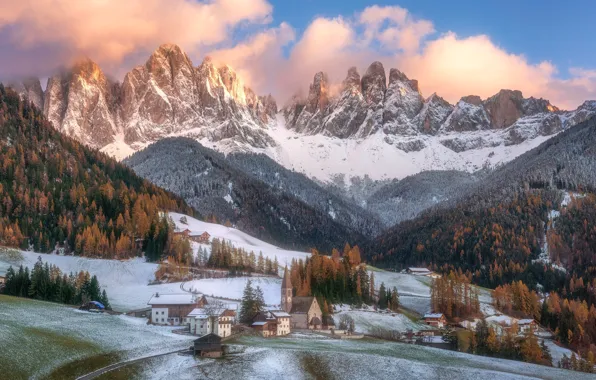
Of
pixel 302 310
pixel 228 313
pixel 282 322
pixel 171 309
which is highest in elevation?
pixel 228 313

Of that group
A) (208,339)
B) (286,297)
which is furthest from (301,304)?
(208,339)

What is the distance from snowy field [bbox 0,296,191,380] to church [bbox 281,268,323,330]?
26.3 meters

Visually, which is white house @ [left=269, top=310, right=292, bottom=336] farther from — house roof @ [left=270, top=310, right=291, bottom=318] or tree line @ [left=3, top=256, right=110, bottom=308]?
tree line @ [left=3, top=256, right=110, bottom=308]

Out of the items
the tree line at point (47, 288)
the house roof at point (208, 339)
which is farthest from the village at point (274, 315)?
the tree line at point (47, 288)

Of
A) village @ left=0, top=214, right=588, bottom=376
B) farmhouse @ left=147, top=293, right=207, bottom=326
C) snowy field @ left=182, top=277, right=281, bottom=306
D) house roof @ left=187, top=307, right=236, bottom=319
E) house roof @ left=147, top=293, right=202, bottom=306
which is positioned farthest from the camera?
snowy field @ left=182, top=277, right=281, bottom=306

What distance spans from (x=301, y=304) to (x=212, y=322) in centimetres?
2733

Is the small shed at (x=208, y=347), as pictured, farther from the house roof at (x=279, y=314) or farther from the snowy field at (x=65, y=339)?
the house roof at (x=279, y=314)

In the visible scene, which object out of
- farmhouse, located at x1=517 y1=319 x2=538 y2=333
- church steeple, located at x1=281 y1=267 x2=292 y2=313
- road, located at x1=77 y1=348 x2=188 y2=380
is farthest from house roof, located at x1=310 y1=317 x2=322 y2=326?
road, located at x1=77 y1=348 x2=188 y2=380

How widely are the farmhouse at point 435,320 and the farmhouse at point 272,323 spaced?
37250mm

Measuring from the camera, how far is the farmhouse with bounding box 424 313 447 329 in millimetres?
140125

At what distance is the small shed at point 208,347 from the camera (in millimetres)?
84625

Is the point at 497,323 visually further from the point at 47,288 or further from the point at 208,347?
the point at 47,288

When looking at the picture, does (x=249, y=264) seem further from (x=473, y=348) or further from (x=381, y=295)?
(x=473, y=348)

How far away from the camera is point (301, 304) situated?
12619cm
